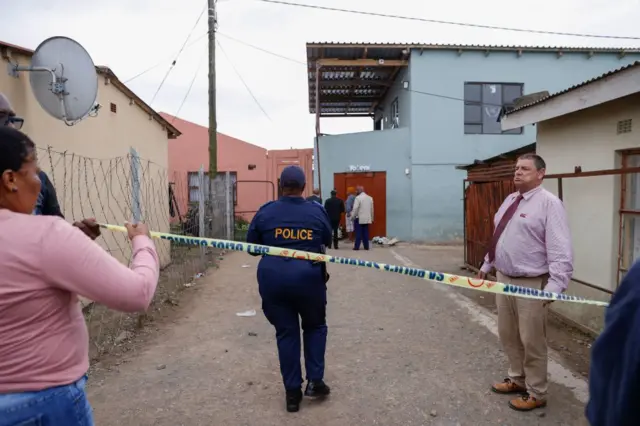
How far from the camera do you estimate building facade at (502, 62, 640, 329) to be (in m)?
4.81

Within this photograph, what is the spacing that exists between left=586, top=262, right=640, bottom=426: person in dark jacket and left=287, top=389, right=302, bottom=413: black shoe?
2603 mm

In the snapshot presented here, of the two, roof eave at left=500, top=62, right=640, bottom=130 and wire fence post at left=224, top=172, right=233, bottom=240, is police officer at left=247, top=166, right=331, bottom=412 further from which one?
wire fence post at left=224, top=172, right=233, bottom=240

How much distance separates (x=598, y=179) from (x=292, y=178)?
3.78 m

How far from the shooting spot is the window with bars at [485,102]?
14141mm

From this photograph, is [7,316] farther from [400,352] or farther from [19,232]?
[400,352]

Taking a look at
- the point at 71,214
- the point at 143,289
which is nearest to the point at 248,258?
the point at 71,214

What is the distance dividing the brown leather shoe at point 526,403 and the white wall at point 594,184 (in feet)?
7.10

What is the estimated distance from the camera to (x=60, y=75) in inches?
177

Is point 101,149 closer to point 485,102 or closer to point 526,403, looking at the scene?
point 526,403

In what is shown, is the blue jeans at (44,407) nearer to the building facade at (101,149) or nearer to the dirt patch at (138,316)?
the dirt patch at (138,316)

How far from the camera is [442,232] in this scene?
1428 cm

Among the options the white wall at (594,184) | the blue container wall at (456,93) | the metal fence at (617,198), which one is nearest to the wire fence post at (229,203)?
the blue container wall at (456,93)

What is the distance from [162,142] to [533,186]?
350 inches

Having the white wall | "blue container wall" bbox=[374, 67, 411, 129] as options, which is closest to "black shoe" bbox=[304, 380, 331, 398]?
the white wall
